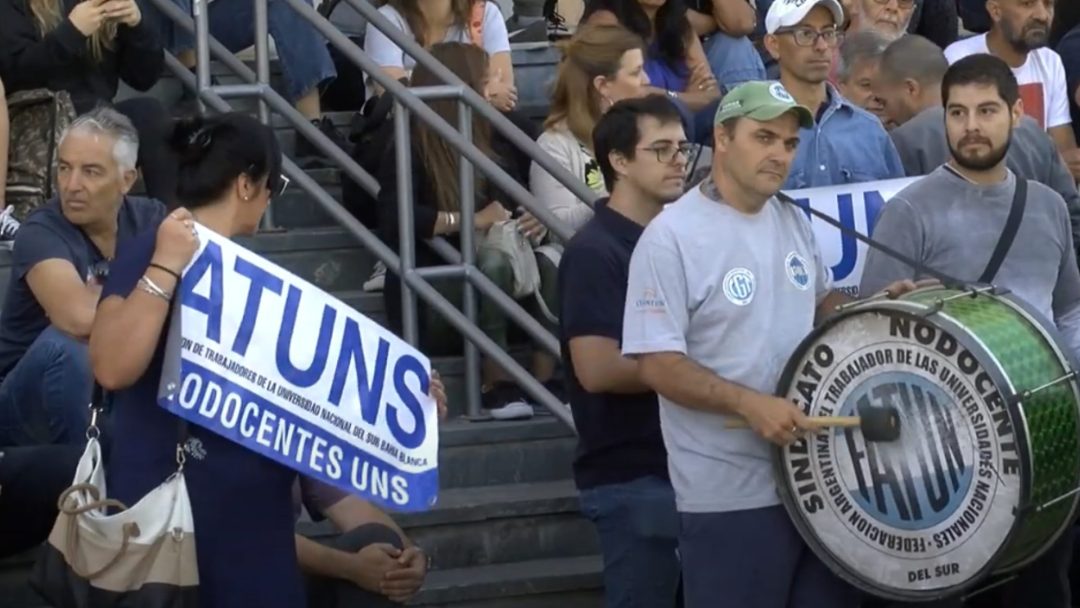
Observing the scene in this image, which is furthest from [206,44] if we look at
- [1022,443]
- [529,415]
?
[1022,443]

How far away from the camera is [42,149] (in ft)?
24.1

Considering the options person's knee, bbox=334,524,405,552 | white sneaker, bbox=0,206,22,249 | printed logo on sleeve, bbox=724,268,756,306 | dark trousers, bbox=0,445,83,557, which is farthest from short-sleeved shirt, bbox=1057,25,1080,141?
dark trousers, bbox=0,445,83,557

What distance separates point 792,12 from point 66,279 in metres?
2.56

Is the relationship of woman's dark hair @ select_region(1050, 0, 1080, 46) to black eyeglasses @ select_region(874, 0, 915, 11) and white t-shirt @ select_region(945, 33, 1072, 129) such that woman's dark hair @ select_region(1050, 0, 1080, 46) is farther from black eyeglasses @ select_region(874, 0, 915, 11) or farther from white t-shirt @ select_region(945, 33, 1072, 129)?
white t-shirt @ select_region(945, 33, 1072, 129)

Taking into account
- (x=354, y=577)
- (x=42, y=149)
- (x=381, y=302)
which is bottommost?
(x=354, y=577)

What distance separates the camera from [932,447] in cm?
480

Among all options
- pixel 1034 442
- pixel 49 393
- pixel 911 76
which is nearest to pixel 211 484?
pixel 49 393

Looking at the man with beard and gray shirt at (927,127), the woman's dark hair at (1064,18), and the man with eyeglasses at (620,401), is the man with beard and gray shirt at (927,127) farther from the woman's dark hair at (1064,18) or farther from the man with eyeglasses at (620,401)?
the woman's dark hair at (1064,18)

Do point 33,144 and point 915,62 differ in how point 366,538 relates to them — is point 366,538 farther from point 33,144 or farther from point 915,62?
point 915,62

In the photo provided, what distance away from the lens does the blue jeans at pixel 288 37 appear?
327 inches

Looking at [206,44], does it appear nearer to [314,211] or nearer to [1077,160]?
[314,211]

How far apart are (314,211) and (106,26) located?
1142 mm

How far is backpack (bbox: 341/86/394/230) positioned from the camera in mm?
7575

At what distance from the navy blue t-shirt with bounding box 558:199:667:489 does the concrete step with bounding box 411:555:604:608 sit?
40.4 inches
